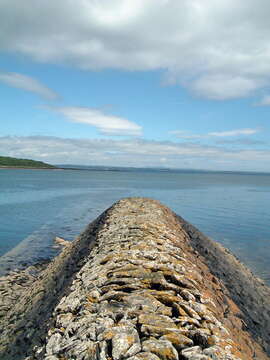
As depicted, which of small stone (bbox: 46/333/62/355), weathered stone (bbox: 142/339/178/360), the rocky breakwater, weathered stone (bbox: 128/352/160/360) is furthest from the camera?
small stone (bbox: 46/333/62/355)

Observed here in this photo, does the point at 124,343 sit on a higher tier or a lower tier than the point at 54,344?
higher

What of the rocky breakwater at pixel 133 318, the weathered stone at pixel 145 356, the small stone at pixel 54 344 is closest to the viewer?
the weathered stone at pixel 145 356

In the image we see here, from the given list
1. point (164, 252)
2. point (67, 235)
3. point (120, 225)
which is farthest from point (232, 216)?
point (164, 252)

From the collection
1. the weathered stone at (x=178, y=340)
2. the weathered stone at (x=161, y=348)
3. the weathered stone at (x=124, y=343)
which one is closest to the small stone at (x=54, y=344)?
the weathered stone at (x=124, y=343)

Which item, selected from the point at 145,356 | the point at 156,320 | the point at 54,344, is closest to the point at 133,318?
the point at 156,320

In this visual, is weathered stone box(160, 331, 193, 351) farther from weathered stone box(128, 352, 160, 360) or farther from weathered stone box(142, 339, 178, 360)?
weathered stone box(128, 352, 160, 360)

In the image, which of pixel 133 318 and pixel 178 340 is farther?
pixel 133 318

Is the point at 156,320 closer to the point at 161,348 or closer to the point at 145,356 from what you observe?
the point at 161,348

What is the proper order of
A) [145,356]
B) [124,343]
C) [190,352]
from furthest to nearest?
[124,343]
[190,352]
[145,356]

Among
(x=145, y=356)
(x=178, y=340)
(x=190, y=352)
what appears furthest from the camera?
(x=178, y=340)

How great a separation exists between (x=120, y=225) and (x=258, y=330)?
23.1 ft

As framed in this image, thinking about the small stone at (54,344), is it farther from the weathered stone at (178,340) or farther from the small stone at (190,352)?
the small stone at (190,352)

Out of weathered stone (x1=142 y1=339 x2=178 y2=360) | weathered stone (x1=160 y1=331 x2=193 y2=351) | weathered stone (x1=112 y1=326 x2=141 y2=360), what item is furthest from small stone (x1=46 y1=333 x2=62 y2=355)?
weathered stone (x1=160 y1=331 x2=193 y2=351)

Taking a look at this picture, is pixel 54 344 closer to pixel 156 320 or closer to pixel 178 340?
pixel 156 320
